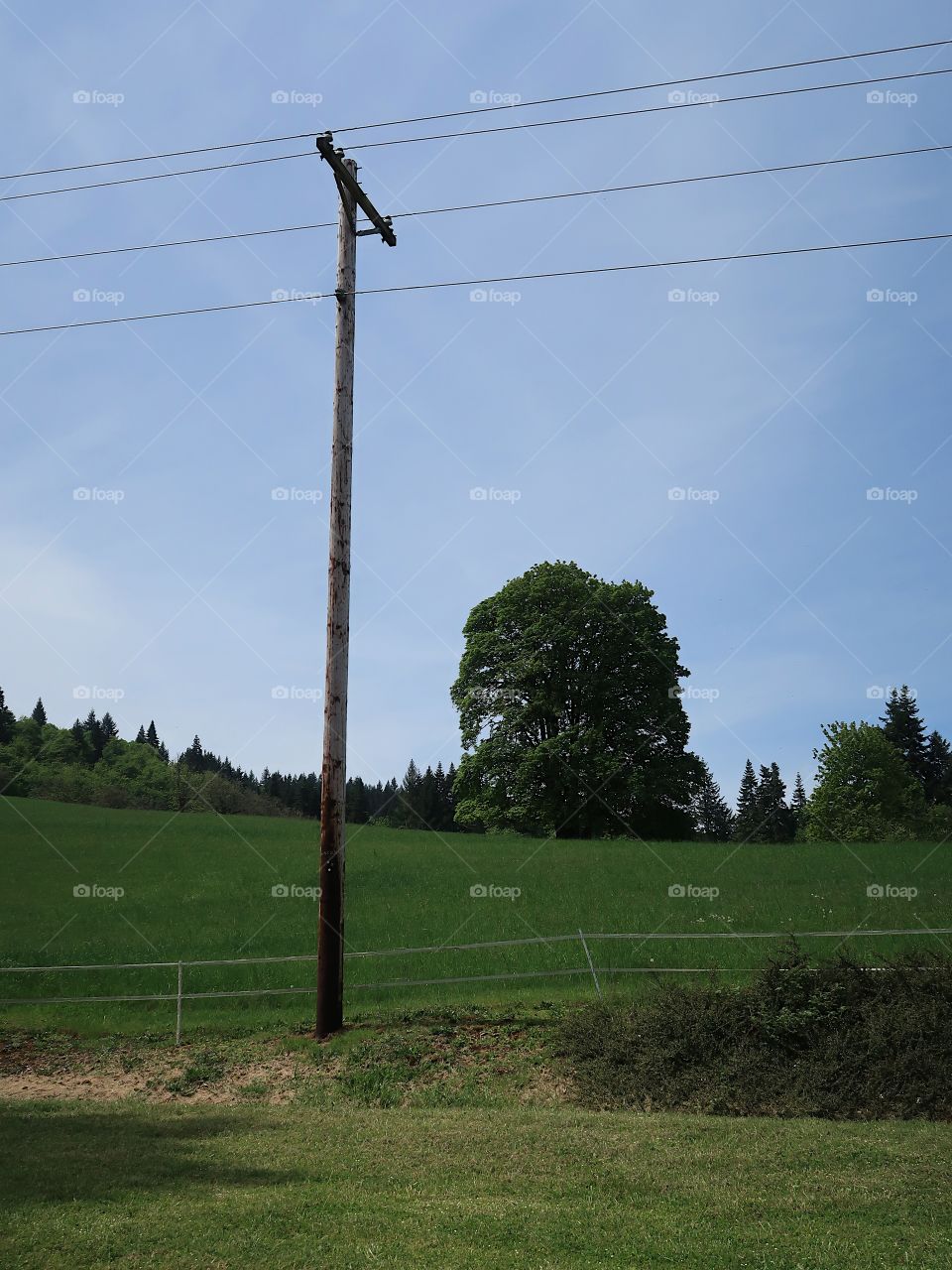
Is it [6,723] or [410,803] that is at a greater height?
[6,723]

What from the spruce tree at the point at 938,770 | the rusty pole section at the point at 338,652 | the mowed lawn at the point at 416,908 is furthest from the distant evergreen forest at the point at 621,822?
the rusty pole section at the point at 338,652

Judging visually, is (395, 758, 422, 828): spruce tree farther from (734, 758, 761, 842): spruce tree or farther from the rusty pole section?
the rusty pole section

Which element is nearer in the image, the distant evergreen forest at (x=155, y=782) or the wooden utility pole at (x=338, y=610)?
the wooden utility pole at (x=338, y=610)

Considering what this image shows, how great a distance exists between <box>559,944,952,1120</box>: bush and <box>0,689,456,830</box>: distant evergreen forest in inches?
1773

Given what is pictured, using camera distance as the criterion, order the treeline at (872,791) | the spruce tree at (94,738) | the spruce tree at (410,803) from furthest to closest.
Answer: the spruce tree at (94,738) < the spruce tree at (410,803) < the treeline at (872,791)

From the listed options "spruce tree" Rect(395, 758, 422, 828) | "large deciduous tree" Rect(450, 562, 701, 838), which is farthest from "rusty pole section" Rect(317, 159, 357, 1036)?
"spruce tree" Rect(395, 758, 422, 828)

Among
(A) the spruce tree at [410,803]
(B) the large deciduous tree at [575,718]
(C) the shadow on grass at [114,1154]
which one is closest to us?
(C) the shadow on grass at [114,1154]

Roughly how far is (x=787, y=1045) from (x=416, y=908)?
13.7 m

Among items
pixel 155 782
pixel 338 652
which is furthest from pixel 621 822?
pixel 155 782

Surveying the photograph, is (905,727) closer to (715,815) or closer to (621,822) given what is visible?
(715,815)

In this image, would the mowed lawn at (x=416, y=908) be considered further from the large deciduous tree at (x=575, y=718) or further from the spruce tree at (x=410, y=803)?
the spruce tree at (x=410, y=803)

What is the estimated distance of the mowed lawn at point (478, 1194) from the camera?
218 inches

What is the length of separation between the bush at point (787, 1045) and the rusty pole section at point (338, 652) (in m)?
3.51

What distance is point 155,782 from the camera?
9044cm
